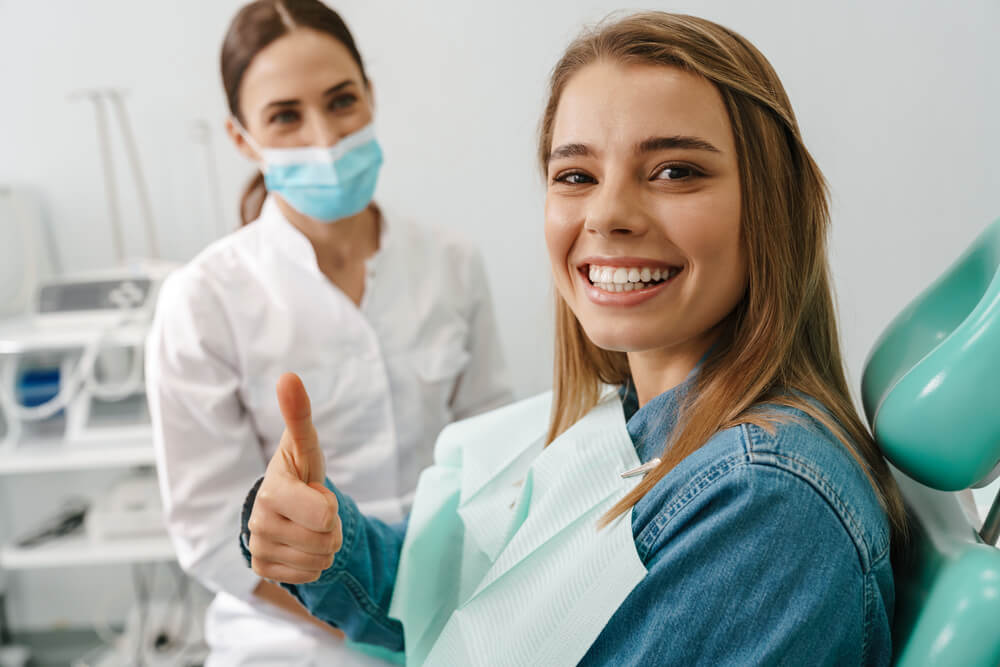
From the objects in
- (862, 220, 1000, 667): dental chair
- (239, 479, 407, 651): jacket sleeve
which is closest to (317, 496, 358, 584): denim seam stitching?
(239, 479, 407, 651): jacket sleeve

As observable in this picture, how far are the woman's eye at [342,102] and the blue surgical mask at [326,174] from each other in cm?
5

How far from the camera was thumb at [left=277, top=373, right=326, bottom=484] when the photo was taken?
0.75m

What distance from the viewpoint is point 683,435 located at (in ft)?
2.48

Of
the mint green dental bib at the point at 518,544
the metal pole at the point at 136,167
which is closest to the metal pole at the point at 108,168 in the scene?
the metal pole at the point at 136,167

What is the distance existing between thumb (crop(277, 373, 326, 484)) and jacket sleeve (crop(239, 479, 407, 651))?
13 centimetres

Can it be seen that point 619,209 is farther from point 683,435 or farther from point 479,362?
point 479,362

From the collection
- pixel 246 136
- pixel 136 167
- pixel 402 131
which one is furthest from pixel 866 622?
pixel 136 167

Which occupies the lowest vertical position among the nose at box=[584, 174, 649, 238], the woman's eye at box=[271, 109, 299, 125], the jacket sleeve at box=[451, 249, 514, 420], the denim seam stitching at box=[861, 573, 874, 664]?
the jacket sleeve at box=[451, 249, 514, 420]

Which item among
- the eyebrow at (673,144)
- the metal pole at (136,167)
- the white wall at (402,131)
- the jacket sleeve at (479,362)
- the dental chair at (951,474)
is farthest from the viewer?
the metal pole at (136,167)

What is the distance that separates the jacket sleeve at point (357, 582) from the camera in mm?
940

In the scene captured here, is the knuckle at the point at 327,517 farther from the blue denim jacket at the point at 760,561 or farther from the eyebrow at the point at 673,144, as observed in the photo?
the eyebrow at the point at 673,144

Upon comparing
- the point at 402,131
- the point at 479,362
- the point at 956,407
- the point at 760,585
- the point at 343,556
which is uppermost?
the point at 956,407

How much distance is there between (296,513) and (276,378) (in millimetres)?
626

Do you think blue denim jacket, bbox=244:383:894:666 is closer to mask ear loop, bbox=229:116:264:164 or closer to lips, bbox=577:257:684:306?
lips, bbox=577:257:684:306
